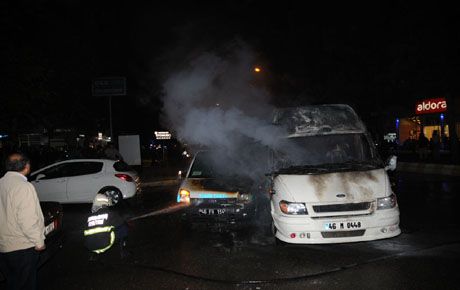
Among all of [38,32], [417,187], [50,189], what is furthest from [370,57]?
[50,189]

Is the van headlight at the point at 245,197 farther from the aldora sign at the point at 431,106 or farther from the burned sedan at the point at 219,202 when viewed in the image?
the aldora sign at the point at 431,106

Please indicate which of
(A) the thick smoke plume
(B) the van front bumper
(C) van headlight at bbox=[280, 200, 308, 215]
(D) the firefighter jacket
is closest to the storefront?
(A) the thick smoke plume

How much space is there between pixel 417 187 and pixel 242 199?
28.6 feet

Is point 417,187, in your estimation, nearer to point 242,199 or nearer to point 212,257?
point 242,199

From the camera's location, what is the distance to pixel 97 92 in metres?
17.1

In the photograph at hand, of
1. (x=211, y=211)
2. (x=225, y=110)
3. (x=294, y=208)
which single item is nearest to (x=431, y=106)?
(x=225, y=110)

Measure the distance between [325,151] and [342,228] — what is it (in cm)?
233

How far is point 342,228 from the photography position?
19.6 ft

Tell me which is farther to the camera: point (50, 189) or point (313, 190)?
point (50, 189)

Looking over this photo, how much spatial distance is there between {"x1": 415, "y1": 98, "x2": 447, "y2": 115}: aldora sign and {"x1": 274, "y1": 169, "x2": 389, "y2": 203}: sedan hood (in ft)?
84.5

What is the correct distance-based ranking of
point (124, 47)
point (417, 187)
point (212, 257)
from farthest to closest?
point (124, 47) → point (417, 187) → point (212, 257)

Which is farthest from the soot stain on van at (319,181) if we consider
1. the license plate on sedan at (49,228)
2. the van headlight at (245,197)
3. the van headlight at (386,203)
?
the license plate on sedan at (49,228)

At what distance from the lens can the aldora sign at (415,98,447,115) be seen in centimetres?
2931

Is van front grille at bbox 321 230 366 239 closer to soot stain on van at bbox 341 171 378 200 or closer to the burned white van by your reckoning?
the burned white van
